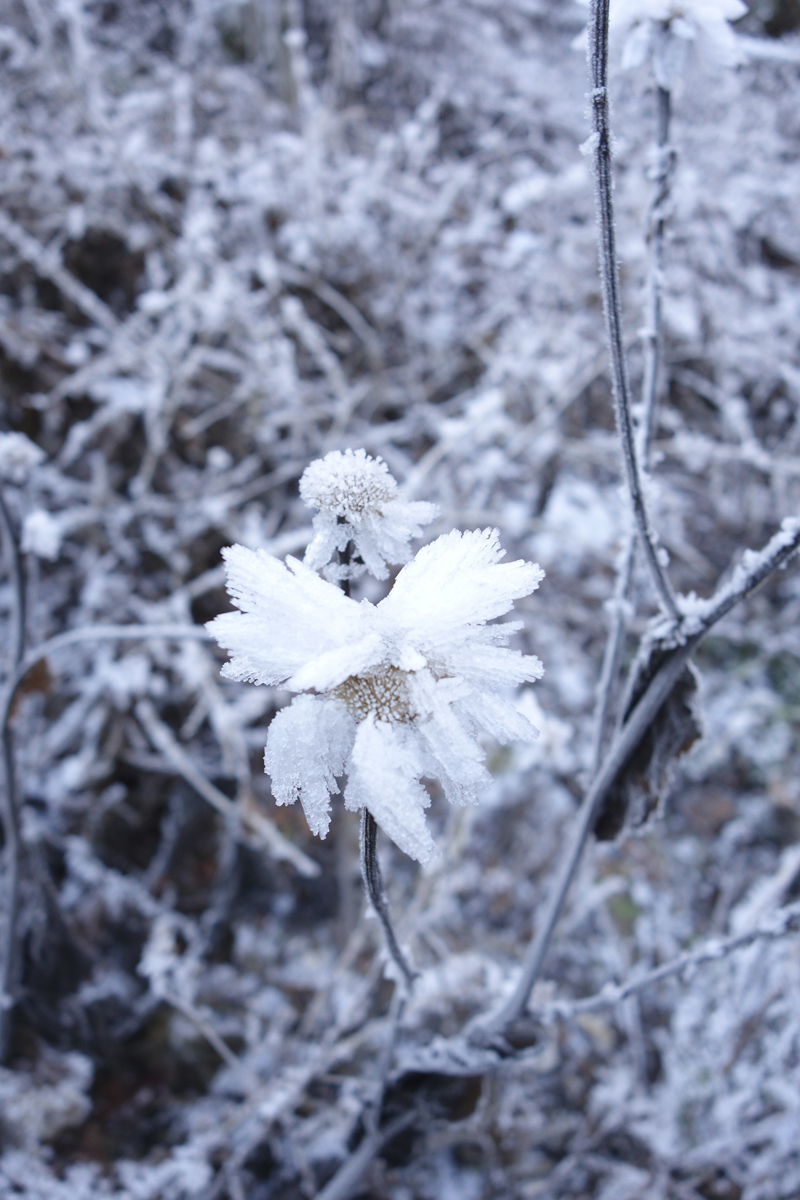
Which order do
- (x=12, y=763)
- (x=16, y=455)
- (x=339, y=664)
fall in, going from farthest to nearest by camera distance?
(x=12, y=763) < (x=16, y=455) < (x=339, y=664)

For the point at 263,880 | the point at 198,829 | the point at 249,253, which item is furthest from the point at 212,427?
the point at 263,880

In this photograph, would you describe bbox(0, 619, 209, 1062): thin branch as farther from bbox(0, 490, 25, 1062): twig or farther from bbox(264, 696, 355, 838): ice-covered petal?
bbox(264, 696, 355, 838): ice-covered petal

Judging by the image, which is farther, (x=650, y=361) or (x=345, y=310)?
(x=345, y=310)

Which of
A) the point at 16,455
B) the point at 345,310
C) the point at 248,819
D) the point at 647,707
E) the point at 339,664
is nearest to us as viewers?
the point at 339,664

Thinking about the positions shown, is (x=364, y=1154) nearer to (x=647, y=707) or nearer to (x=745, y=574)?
(x=647, y=707)

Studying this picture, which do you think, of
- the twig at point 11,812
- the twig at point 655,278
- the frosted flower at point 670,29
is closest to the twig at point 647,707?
the twig at point 655,278

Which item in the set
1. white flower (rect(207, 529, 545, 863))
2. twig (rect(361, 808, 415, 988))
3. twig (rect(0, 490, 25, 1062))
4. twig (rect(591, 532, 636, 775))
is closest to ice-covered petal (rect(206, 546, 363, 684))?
white flower (rect(207, 529, 545, 863))

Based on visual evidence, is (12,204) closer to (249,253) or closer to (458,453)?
(249,253)

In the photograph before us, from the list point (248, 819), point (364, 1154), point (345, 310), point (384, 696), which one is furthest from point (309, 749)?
point (345, 310)
